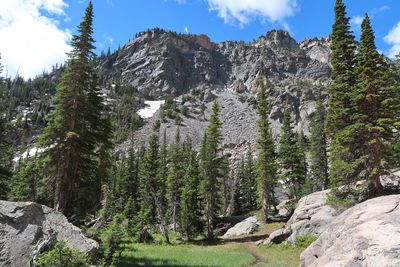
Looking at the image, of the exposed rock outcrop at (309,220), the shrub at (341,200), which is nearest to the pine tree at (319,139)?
the exposed rock outcrop at (309,220)

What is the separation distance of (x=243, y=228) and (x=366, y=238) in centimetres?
3759

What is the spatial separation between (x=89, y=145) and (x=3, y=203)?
12.3m

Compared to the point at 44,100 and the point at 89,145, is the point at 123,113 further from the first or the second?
the point at 89,145

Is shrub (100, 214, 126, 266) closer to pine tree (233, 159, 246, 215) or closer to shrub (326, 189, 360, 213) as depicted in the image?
shrub (326, 189, 360, 213)

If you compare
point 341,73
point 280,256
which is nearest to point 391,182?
point 341,73

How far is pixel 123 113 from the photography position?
180 m

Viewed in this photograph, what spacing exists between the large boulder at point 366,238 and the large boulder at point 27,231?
8.43 metres

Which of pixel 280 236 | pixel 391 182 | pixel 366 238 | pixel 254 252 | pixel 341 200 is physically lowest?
pixel 254 252

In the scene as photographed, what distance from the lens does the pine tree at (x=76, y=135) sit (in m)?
24.1

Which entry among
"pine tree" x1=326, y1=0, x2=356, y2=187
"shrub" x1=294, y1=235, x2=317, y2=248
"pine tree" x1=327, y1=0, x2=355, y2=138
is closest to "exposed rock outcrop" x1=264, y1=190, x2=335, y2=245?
"shrub" x1=294, y1=235, x2=317, y2=248

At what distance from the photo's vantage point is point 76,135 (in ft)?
76.6

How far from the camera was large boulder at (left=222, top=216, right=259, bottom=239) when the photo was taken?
44.8 m

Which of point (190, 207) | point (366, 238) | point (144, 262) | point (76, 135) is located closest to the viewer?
point (366, 238)

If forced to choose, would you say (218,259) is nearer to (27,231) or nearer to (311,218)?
(311,218)
